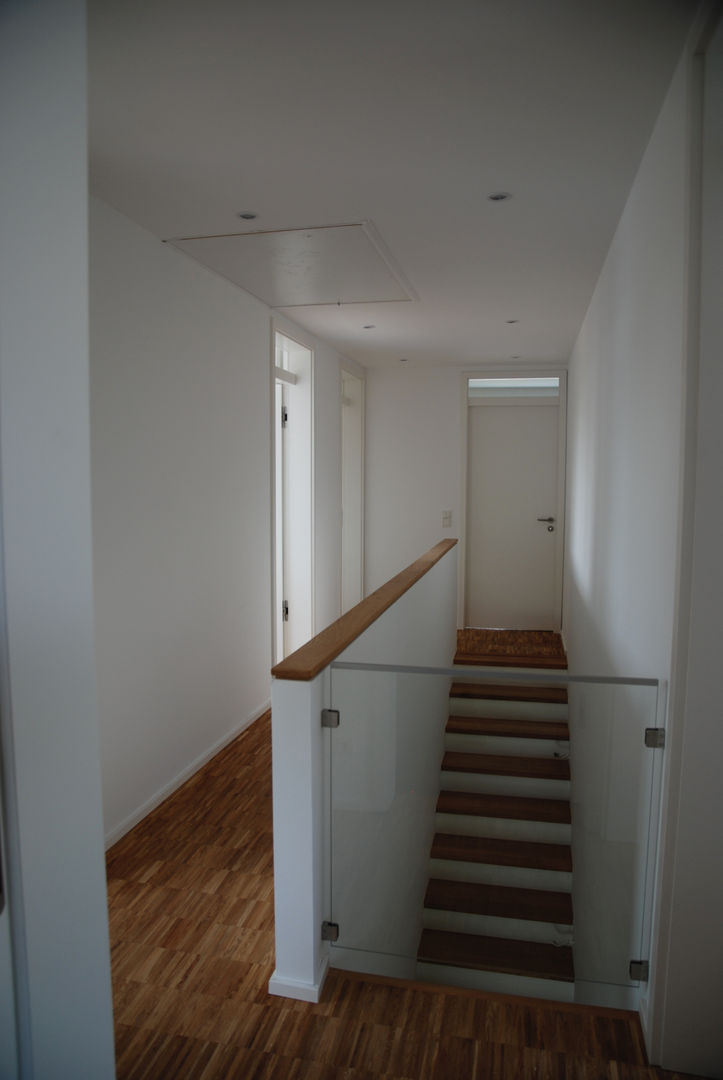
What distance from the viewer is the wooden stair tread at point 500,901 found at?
10.5ft

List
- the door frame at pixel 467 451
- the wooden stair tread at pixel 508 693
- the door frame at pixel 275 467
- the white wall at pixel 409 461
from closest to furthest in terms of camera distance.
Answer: the wooden stair tread at pixel 508 693, the door frame at pixel 275 467, the door frame at pixel 467 451, the white wall at pixel 409 461

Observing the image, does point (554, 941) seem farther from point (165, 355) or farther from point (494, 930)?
point (165, 355)

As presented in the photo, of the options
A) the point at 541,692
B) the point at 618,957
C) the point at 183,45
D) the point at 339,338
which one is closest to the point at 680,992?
the point at 618,957

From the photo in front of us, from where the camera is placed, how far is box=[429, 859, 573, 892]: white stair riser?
3.14 meters

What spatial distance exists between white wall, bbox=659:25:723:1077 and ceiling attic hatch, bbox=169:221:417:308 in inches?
72.6

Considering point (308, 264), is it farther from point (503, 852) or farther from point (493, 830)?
point (503, 852)

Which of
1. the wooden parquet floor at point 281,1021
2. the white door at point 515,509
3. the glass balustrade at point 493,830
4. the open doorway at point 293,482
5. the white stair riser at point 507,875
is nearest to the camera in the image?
the wooden parquet floor at point 281,1021

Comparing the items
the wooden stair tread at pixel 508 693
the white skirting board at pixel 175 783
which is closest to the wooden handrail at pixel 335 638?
the wooden stair tread at pixel 508 693

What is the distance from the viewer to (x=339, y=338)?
5.93 m

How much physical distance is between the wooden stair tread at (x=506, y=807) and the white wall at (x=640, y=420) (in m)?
0.59

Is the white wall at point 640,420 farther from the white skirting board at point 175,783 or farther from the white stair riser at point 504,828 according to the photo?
the white skirting board at point 175,783

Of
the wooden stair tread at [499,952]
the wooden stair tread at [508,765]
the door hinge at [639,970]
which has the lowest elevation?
the wooden stair tread at [499,952]

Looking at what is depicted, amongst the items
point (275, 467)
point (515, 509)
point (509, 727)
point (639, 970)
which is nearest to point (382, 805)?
point (639, 970)

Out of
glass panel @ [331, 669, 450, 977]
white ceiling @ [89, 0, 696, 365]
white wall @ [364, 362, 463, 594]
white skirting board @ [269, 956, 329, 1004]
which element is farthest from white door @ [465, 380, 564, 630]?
white skirting board @ [269, 956, 329, 1004]
